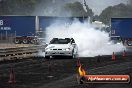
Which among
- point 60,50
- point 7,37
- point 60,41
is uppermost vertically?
point 7,37

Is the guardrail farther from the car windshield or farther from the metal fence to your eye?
the metal fence

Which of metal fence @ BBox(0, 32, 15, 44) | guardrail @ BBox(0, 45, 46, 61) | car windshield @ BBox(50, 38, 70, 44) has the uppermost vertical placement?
metal fence @ BBox(0, 32, 15, 44)

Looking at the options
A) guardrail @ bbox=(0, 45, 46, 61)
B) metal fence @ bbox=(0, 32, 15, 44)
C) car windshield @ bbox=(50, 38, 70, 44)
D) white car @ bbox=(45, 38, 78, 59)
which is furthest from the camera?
metal fence @ bbox=(0, 32, 15, 44)

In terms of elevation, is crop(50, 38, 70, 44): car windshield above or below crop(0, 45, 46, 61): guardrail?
above

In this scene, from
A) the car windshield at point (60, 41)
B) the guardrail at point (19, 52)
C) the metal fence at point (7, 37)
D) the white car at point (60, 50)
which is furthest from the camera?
the metal fence at point (7, 37)

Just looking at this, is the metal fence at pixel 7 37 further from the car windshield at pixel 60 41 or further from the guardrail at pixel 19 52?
the car windshield at pixel 60 41

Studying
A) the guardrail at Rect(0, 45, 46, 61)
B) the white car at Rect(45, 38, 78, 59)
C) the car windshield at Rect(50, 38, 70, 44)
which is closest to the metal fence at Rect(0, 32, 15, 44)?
the guardrail at Rect(0, 45, 46, 61)

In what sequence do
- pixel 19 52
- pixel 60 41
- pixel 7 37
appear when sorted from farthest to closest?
pixel 7 37 < pixel 19 52 < pixel 60 41

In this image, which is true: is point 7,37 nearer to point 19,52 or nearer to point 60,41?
point 19,52

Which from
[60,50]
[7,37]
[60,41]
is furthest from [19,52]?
[7,37]

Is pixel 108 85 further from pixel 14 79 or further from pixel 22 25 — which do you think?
pixel 22 25

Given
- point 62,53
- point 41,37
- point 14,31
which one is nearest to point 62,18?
point 41,37

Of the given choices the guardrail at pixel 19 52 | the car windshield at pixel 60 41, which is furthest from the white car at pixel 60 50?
the guardrail at pixel 19 52

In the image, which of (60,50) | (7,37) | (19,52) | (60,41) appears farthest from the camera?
(7,37)
